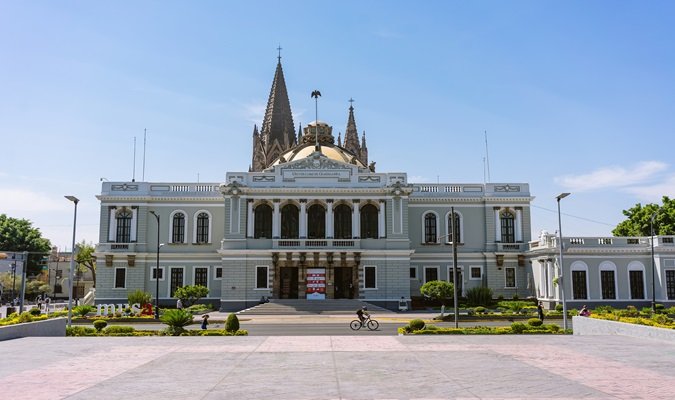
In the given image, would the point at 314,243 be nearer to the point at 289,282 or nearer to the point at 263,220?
the point at 289,282

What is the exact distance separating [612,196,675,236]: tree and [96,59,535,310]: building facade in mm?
15653

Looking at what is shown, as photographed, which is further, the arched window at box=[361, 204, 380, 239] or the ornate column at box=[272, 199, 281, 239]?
the arched window at box=[361, 204, 380, 239]

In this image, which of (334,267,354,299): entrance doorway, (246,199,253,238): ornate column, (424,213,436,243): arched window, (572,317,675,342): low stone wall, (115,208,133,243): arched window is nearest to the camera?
(572,317,675,342): low stone wall

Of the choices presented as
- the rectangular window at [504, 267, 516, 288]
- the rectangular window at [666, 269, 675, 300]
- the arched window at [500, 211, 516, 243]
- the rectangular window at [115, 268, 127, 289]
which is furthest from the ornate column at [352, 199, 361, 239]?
the rectangular window at [666, 269, 675, 300]

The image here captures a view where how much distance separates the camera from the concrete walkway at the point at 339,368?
15.4 m

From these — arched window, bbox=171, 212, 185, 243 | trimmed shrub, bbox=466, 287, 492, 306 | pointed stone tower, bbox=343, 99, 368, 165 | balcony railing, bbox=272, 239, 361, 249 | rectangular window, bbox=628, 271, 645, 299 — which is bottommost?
trimmed shrub, bbox=466, 287, 492, 306

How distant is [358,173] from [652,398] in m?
44.9

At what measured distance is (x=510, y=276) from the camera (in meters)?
60.4

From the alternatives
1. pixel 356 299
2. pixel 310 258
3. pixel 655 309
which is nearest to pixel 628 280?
pixel 655 309

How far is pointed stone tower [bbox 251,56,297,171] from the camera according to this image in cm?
9000

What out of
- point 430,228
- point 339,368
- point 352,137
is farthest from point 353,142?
point 339,368

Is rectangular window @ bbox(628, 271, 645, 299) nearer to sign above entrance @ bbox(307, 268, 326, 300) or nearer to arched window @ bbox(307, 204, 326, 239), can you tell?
sign above entrance @ bbox(307, 268, 326, 300)

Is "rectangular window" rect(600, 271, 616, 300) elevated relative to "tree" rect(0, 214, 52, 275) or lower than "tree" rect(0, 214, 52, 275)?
lower

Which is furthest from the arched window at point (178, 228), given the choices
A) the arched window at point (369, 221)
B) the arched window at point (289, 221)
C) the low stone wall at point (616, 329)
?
the low stone wall at point (616, 329)
